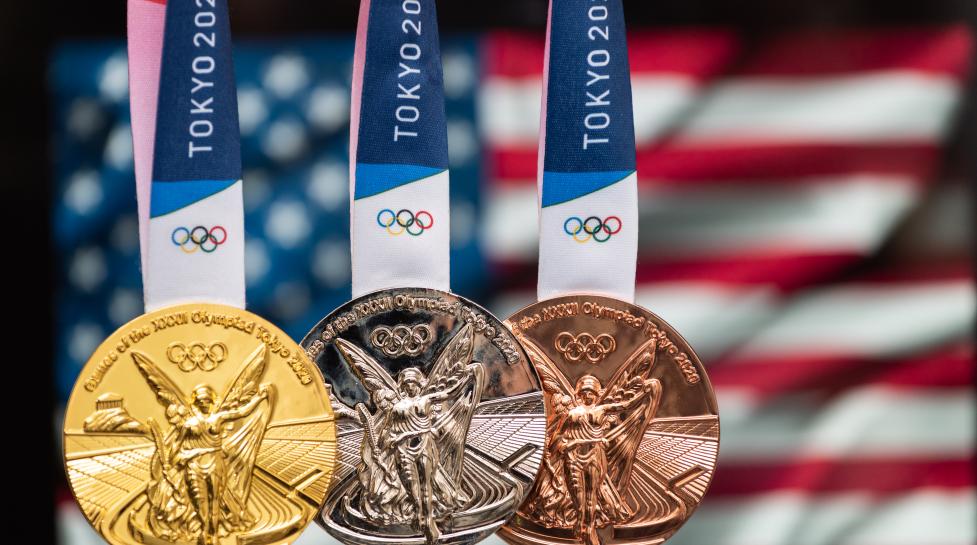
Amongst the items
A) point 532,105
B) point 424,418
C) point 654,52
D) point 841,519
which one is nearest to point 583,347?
point 424,418

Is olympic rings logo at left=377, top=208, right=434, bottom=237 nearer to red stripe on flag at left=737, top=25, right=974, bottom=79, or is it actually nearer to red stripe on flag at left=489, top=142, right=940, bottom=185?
red stripe on flag at left=489, top=142, right=940, bottom=185

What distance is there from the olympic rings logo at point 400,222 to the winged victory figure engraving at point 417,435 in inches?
6.1

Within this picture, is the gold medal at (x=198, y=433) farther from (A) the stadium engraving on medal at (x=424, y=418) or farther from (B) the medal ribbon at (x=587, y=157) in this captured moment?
(B) the medal ribbon at (x=587, y=157)

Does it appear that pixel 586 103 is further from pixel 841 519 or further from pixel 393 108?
pixel 841 519

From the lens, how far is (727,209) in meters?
2.64

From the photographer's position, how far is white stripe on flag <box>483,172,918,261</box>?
2592 millimetres

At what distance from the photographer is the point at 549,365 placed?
1284mm

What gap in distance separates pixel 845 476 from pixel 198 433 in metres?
1.98

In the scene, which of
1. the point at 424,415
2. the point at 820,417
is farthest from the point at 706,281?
the point at 424,415

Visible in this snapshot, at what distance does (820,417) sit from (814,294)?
0.33 metres

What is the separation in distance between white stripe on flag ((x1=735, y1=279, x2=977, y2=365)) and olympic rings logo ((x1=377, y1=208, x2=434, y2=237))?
1.56m

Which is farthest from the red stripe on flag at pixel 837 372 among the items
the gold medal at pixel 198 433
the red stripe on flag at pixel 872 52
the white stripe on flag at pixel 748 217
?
the gold medal at pixel 198 433

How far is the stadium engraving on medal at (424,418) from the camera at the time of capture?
1.25 meters

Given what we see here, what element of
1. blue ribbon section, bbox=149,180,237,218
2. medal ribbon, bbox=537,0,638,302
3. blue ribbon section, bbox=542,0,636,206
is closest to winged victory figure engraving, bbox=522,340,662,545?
medal ribbon, bbox=537,0,638,302
